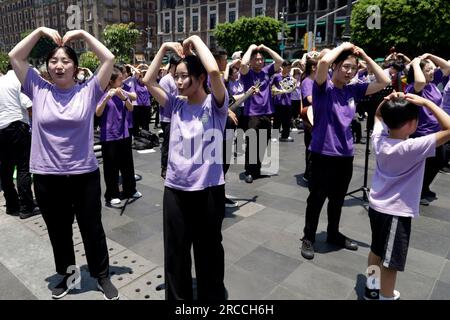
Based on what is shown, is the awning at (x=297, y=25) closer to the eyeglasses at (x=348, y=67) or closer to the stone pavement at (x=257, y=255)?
the stone pavement at (x=257, y=255)

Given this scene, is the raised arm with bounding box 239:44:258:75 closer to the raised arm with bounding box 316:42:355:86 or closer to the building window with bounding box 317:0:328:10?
the raised arm with bounding box 316:42:355:86

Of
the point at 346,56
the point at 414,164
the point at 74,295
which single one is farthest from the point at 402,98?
the point at 74,295

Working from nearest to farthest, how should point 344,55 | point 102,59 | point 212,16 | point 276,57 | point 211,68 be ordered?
point 211,68 < point 102,59 < point 344,55 < point 276,57 < point 212,16

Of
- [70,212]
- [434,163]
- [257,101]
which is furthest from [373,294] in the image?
[257,101]

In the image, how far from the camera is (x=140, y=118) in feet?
33.7

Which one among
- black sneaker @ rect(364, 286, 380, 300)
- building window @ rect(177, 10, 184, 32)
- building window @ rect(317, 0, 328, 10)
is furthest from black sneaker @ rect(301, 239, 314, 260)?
building window @ rect(177, 10, 184, 32)

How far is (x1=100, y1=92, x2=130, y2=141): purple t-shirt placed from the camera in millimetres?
5223

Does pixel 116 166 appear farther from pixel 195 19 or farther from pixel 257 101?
A: pixel 195 19

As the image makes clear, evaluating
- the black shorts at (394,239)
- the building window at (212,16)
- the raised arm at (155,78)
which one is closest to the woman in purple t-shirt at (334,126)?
the black shorts at (394,239)

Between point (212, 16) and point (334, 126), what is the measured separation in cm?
6303

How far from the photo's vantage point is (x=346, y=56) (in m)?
3.45

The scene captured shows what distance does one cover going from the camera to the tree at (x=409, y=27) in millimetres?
27922
